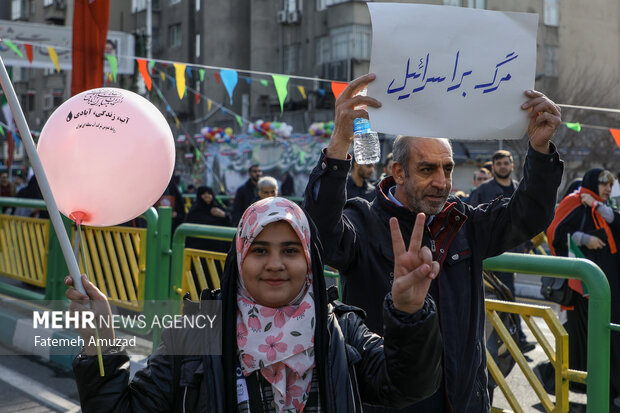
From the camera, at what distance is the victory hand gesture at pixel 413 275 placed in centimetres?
198

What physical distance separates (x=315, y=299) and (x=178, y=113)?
44.9 metres

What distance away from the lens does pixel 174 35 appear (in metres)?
48.3

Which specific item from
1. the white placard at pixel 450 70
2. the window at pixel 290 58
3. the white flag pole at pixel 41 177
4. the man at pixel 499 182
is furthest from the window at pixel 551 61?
the white flag pole at pixel 41 177

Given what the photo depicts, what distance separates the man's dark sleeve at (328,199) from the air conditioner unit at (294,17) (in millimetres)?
37798

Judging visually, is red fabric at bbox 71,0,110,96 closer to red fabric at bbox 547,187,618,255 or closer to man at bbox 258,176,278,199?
man at bbox 258,176,278,199

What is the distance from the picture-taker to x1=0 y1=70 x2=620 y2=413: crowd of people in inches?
79.7

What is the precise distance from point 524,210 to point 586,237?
14.0ft

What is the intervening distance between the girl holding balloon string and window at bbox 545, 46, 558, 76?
29.2m

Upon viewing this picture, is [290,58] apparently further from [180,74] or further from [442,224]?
[442,224]

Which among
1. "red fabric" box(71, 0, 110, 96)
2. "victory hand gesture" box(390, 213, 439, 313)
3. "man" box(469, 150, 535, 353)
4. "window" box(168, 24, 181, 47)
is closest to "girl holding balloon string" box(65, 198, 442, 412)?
"victory hand gesture" box(390, 213, 439, 313)

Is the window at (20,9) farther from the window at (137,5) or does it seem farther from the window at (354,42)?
the window at (354,42)

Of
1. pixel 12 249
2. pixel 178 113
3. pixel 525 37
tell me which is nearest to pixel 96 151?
pixel 525 37

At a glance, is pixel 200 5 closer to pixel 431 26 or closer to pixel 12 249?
→ pixel 12 249

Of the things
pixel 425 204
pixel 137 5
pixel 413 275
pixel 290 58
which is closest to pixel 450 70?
pixel 425 204
